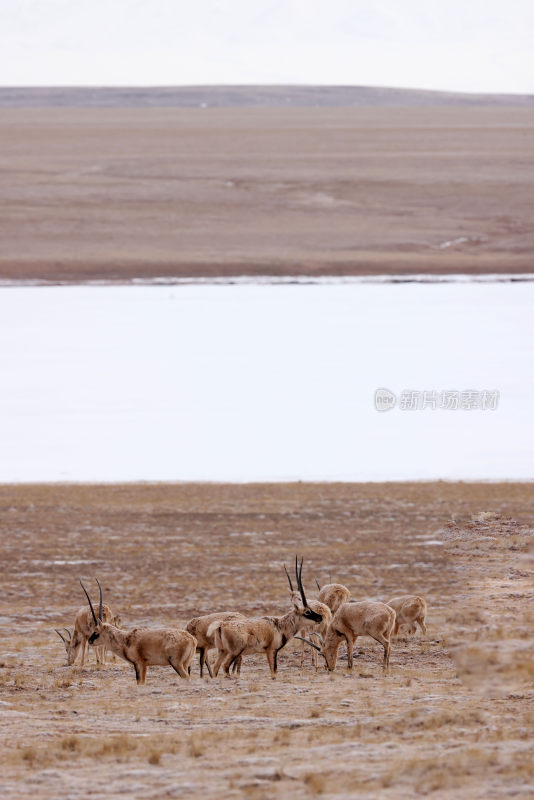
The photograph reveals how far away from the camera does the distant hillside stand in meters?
119

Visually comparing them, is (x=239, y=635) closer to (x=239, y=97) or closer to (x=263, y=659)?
(x=263, y=659)

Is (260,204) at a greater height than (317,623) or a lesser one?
greater

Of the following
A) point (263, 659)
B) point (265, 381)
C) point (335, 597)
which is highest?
point (265, 381)

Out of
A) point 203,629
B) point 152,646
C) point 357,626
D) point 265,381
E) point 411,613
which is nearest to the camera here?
point 152,646

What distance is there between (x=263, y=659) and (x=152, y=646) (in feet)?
4.33

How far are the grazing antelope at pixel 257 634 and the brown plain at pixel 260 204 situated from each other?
3288cm

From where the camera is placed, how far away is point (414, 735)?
745cm

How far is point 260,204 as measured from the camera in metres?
49.8

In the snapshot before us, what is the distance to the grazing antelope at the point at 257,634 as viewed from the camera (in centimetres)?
948

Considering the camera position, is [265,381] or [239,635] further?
[265,381]

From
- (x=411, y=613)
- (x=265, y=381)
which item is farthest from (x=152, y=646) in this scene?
(x=265, y=381)

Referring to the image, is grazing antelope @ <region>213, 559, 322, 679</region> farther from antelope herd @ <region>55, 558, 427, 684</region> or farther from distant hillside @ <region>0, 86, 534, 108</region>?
distant hillside @ <region>0, 86, 534, 108</region>

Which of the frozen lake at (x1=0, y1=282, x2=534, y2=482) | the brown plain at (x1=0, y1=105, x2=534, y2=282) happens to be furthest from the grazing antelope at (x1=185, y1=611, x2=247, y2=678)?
the brown plain at (x1=0, y1=105, x2=534, y2=282)

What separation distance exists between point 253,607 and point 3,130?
67960mm
